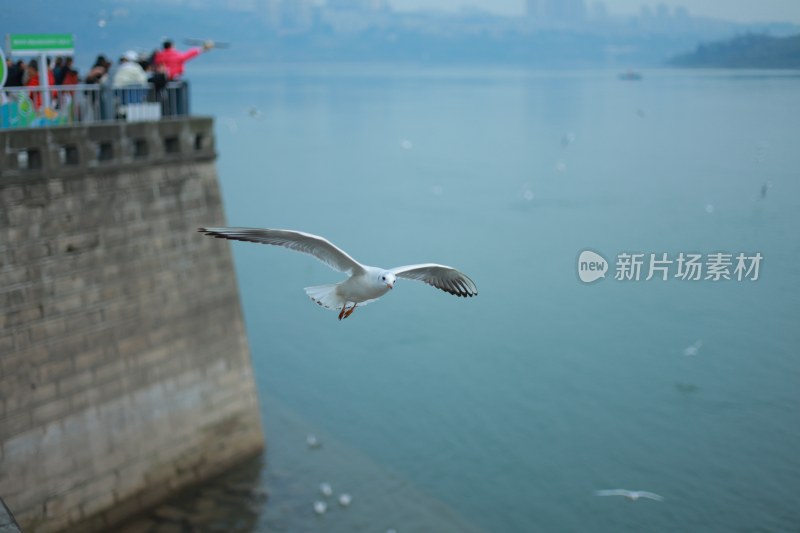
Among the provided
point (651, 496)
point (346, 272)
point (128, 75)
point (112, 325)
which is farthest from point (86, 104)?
point (651, 496)

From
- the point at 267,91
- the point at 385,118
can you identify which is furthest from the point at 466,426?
the point at 267,91

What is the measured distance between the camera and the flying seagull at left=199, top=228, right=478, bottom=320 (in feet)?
22.6

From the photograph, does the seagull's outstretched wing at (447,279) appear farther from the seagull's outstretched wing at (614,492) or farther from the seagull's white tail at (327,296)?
the seagull's outstretched wing at (614,492)

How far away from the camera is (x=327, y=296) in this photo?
301 inches

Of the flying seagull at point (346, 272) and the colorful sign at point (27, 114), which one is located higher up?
the colorful sign at point (27, 114)

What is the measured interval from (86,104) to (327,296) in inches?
345

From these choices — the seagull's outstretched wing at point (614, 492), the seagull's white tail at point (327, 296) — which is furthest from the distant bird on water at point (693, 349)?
the seagull's white tail at point (327, 296)

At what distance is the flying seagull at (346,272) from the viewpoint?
6.90 m

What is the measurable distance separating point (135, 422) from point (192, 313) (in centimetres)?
223

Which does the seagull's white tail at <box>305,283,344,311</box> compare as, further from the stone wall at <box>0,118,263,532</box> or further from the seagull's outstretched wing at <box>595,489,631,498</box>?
the seagull's outstretched wing at <box>595,489,631,498</box>

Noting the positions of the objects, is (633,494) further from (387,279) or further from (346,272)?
(387,279)

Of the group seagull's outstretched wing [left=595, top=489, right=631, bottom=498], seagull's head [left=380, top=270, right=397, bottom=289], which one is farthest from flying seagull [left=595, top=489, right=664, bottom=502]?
seagull's head [left=380, top=270, right=397, bottom=289]

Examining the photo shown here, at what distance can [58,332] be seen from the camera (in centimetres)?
1355

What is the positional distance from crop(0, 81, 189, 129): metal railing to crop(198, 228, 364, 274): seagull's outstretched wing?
8035 mm
